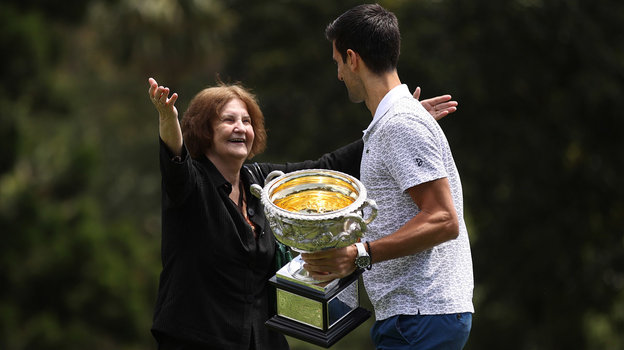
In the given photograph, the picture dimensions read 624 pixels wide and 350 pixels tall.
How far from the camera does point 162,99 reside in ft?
9.02

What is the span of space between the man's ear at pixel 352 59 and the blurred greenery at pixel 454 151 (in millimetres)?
8757

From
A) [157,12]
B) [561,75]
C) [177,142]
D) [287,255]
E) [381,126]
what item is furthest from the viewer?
[157,12]

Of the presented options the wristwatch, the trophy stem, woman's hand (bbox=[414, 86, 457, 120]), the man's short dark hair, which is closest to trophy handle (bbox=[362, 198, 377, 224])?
the wristwatch

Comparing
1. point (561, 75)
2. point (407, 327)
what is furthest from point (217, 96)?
point (561, 75)

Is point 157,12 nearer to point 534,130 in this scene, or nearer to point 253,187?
point 534,130

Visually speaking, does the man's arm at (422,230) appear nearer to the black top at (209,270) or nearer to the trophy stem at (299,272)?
the trophy stem at (299,272)

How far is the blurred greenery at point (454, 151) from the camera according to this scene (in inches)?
455

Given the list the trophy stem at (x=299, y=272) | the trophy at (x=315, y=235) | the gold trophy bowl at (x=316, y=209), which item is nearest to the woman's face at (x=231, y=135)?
the trophy at (x=315, y=235)

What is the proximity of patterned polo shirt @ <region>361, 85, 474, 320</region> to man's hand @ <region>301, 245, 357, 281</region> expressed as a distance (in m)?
0.08

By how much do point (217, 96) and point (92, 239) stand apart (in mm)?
11193

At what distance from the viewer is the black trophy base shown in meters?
2.88

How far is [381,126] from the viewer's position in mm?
2676

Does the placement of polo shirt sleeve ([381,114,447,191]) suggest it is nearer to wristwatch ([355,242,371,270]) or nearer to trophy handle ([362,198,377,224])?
trophy handle ([362,198,377,224])

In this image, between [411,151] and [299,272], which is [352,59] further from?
[299,272]
